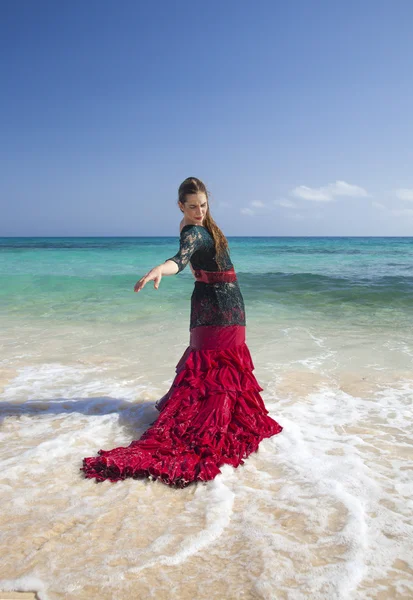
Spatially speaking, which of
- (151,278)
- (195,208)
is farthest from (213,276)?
(151,278)

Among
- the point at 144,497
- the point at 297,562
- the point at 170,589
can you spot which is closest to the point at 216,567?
the point at 170,589

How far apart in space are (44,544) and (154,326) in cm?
615

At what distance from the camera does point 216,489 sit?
110 inches

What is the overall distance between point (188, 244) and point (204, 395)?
1.14m

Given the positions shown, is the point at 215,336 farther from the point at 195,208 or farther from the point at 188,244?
the point at 195,208

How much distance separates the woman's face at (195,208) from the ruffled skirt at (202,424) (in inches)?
32.7

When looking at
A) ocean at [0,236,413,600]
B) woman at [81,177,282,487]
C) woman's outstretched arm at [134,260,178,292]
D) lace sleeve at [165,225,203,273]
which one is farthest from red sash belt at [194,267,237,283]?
ocean at [0,236,413,600]

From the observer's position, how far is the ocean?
2035 mm

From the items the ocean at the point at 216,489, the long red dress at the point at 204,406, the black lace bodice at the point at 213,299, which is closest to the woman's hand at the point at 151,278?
the long red dress at the point at 204,406

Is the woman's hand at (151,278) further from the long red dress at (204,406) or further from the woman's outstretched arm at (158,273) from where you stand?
the long red dress at (204,406)

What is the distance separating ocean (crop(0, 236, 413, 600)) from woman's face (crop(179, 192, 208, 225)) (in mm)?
1787

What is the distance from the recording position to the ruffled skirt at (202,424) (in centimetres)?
292

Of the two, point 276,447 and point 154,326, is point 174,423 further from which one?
point 154,326

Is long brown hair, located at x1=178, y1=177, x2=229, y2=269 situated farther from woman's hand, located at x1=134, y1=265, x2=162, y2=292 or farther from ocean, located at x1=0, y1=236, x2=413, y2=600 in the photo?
ocean, located at x1=0, y1=236, x2=413, y2=600
